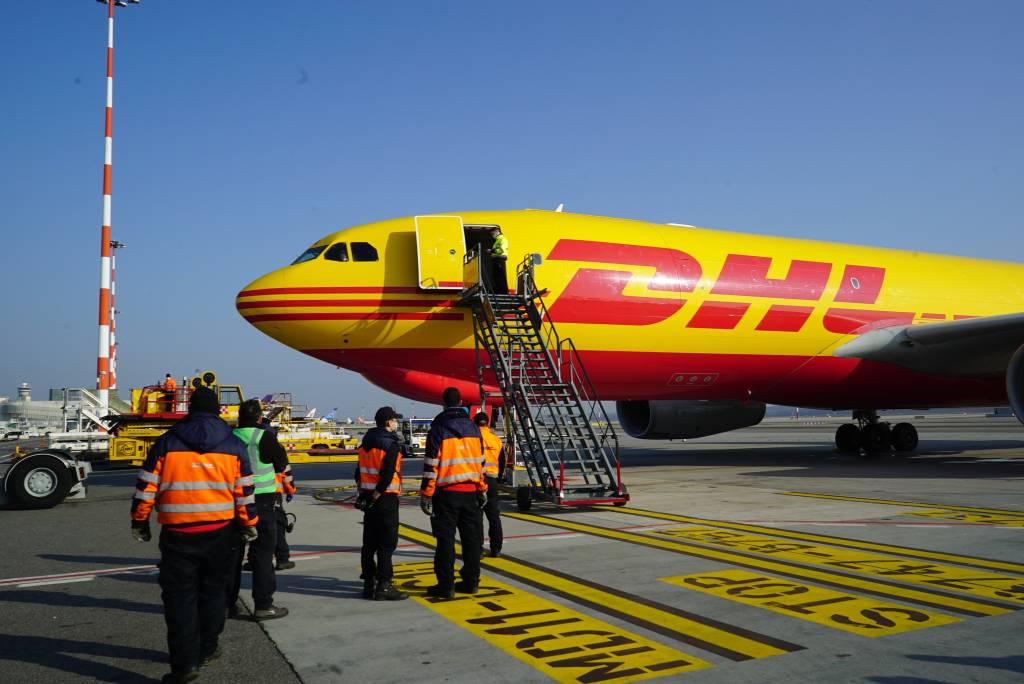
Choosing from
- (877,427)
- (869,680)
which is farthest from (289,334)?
(877,427)

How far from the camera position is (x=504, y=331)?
13.3 meters

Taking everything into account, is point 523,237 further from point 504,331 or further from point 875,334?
point 875,334

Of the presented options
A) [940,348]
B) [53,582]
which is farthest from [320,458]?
[940,348]

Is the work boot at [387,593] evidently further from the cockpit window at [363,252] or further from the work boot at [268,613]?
the cockpit window at [363,252]

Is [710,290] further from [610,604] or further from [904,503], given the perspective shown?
[610,604]

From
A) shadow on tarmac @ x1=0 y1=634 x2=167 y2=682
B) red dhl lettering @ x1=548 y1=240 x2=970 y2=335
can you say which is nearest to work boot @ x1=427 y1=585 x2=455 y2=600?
shadow on tarmac @ x1=0 y1=634 x2=167 y2=682

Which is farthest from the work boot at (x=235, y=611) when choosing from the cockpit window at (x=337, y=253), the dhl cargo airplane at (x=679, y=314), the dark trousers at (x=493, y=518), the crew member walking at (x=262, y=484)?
the cockpit window at (x=337, y=253)

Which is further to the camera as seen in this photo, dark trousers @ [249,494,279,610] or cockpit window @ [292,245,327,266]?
cockpit window @ [292,245,327,266]

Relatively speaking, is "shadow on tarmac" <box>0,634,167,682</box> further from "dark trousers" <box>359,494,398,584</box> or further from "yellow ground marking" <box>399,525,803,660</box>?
"yellow ground marking" <box>399,525,803,660</box>

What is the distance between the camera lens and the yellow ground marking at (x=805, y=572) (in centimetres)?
550

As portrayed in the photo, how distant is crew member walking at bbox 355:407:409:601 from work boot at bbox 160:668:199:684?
196 cm

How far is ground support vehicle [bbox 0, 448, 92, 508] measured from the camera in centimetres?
1350

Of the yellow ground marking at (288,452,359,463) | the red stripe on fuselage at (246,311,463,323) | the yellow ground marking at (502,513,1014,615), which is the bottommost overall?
the yellow ground marking at (502,513,1014,615)

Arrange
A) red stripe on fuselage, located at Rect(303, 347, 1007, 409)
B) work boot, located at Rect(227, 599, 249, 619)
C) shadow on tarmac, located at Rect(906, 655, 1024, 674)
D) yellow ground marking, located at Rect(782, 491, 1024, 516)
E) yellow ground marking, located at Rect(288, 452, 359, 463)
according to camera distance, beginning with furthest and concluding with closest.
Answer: yellow ground marking, located at Rect(288, 452, 359, 463)
red stripe on fuselage, located at Rect(303, 347, 1007, 409)
yellow ground marking, located at Rect(782, 491, 1024, 516)
work boot, located at Rect(227, 599, 249, 619)
shadow on tarmac, located at Rect(906, 655, 1024, 674)
